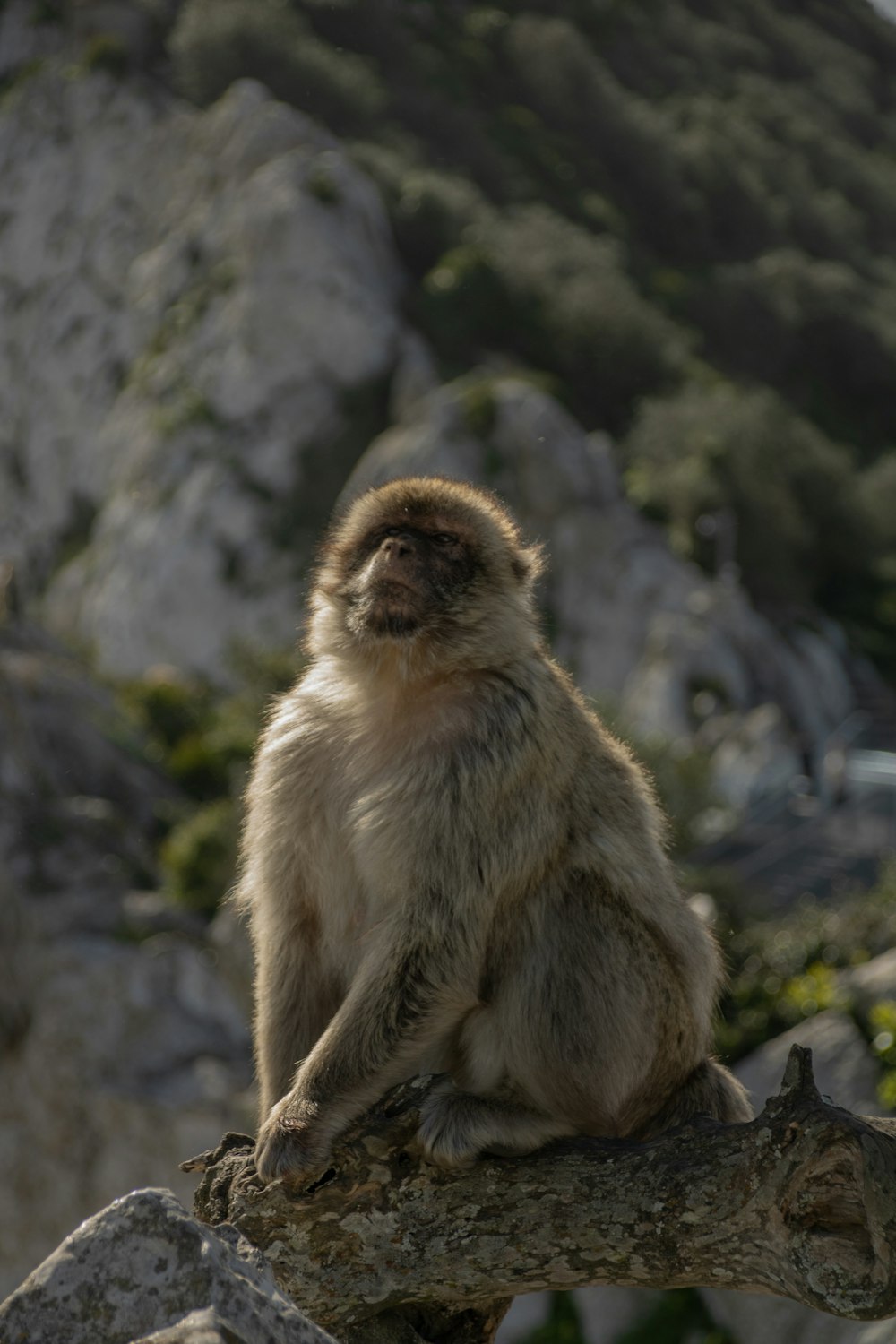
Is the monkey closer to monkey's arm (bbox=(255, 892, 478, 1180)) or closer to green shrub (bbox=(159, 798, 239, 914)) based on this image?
monkey's arm (bbox=(255, 892, 478, 1180))

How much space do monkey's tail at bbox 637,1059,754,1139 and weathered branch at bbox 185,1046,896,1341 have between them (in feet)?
1.92

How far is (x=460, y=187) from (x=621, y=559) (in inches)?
637

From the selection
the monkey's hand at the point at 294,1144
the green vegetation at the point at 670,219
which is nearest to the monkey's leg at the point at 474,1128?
the monkey's hand at the point at 294,1144

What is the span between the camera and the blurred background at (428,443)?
15.3 meters

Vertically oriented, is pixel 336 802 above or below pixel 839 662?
above

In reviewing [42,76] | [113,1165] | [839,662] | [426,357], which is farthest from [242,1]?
[113,1165]

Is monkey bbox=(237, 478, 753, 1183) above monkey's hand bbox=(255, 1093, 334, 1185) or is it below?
above

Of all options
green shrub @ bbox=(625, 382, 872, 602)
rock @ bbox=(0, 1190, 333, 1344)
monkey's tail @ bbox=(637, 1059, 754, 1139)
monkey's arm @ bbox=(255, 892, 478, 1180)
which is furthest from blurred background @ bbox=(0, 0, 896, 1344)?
rock @ bbox=(0, 1190, 333, 1344)

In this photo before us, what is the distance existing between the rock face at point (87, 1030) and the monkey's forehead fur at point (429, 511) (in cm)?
1136

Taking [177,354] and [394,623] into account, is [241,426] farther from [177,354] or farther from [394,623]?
[394,623]

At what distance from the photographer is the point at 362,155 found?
135ft

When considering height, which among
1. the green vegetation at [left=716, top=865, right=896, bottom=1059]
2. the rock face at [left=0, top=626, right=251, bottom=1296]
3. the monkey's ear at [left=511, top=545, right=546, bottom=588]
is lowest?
the rock face at [left=0, top=626, right=251, bottom=1296]

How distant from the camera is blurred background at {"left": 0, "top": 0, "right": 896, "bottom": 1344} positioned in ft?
50.1

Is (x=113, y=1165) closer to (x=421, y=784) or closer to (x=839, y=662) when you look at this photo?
(x=421, y=784)
